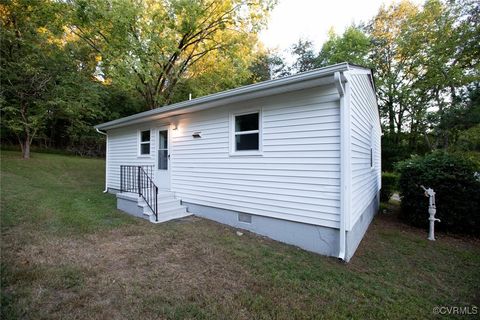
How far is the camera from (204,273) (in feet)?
10.7

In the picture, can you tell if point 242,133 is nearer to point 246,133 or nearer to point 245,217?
point 246,133

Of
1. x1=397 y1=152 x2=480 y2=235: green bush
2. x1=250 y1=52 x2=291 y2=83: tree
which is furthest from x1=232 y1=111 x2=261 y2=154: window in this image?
x1=250 y1=52 x2=291 y2=83: tree

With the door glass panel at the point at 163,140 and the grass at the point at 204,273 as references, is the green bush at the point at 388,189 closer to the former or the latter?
the grass at the point at 204,273

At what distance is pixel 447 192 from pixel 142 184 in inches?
317

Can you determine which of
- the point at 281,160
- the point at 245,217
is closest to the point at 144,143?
the point at 245,217

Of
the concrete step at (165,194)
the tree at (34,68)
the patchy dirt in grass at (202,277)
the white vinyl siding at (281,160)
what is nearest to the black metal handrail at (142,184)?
the concrete step at (165,194)

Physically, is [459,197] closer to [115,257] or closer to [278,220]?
[278,220]

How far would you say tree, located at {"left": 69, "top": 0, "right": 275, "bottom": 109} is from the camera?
10516mm

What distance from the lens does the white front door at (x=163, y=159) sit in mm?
7168

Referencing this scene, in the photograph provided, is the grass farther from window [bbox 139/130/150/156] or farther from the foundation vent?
window [bbox 139/130/150/156]

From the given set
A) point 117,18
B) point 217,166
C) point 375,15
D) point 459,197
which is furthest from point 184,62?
point 375,15

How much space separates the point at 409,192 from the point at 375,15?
60.6ft

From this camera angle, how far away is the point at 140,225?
523 cm

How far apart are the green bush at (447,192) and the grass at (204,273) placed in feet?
1.68
